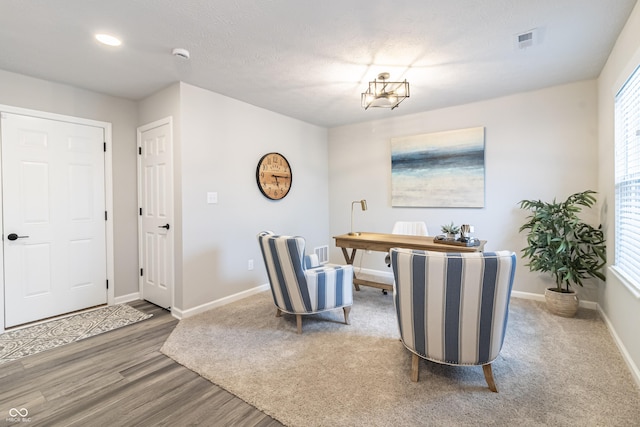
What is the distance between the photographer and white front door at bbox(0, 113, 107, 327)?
111 inches

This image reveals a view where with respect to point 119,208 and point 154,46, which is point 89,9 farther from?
point 119,208

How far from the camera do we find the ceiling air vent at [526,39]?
2236 millimetres

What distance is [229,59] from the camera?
2607mm

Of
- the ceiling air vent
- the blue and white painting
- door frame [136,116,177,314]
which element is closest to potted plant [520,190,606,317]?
the blue and white painting

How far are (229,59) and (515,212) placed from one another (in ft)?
12.1

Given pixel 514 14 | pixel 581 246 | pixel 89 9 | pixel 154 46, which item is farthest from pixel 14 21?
pixel 581 246

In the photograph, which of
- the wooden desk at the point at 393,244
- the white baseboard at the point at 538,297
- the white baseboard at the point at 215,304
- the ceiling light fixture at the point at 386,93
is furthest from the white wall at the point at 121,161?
the white baseboard at the point at 538,297

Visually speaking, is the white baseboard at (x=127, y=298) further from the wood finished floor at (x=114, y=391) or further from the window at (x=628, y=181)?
the window at (x=628, y=181)

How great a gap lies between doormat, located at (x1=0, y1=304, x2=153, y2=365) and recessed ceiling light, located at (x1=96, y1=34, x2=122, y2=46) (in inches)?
102

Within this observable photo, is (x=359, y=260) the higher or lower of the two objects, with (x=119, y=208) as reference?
lower

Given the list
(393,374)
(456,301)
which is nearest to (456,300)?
(456,301)

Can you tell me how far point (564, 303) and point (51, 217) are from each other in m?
5.43

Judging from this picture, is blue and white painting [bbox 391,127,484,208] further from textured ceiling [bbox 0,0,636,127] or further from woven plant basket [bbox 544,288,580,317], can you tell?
woven plant basket [bbox 544,288,580,317]

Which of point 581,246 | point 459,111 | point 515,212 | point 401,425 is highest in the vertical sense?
point 459,111
